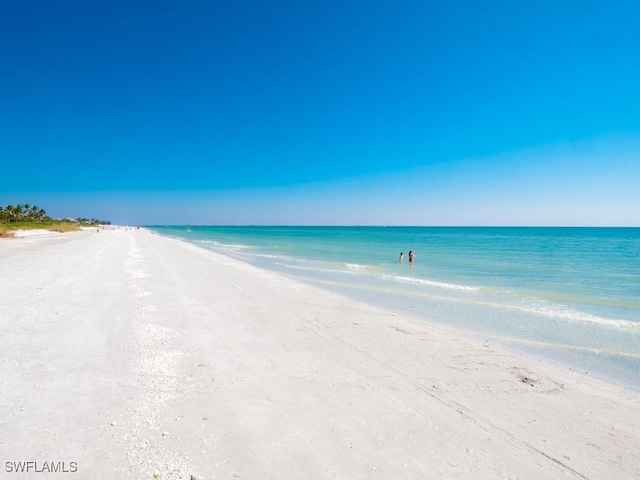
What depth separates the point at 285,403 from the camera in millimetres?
5578

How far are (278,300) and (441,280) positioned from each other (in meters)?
12.9

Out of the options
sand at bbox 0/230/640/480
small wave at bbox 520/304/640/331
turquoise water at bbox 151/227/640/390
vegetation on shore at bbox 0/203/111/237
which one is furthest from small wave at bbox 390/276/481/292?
vegetation on shore at bbox 0/203/111/237

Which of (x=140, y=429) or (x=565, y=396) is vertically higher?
(x=140, y=429)

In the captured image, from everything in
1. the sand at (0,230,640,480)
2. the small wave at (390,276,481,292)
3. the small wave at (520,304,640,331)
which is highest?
the sand at (0,230,640,480)

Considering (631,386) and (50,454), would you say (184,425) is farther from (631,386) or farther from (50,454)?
(631,386)

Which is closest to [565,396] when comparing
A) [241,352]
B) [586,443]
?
[586,443]

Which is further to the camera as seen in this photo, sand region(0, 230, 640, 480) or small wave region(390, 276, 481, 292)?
small wave region(390, 276, 481, 292)

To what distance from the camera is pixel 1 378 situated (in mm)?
5773

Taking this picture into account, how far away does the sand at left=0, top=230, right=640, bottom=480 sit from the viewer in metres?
4.20

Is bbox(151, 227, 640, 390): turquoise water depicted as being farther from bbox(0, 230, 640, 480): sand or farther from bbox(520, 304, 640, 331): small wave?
bbox(0, 230, 640, 480): sand

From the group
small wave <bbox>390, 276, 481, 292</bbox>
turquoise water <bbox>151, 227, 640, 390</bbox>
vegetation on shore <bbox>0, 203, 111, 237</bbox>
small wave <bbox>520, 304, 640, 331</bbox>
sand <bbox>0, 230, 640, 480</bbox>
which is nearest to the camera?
sand <bbox>0, 230, 640, 480</bbox>

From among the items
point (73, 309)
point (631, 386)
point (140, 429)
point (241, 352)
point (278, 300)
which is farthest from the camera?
point (278, 300)

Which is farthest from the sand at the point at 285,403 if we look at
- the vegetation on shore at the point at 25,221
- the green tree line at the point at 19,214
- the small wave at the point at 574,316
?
the green tree line at the point at 19,214

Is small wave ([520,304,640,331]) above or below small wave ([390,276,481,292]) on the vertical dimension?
below
